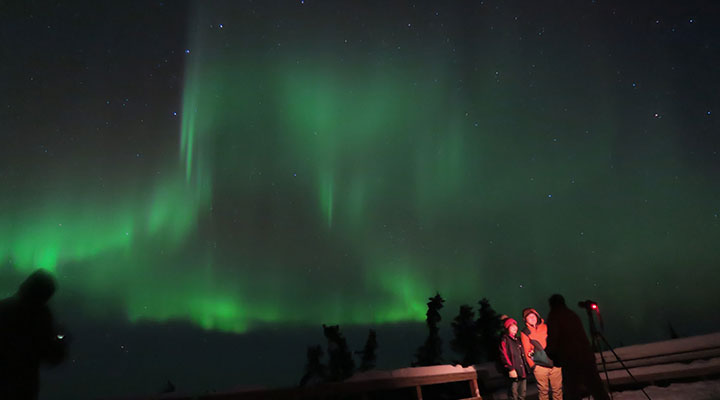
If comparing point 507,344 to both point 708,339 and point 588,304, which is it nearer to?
point 588,304

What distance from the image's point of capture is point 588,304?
5.76m

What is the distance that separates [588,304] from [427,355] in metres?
19.7

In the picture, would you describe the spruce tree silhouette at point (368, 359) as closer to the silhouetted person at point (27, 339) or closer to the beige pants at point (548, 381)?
the beige pants at point (548, 381)

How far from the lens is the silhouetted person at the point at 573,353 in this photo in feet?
17.6

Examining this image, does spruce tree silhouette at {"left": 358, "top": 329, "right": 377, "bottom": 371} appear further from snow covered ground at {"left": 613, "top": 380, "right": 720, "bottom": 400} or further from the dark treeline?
snow covered ground at {"left": 613, "top": 380, "right": 720, "bottom": 400}

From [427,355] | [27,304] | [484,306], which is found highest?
[27,304]

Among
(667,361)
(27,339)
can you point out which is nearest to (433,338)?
(667,361)

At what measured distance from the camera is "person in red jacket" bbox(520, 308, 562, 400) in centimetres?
637

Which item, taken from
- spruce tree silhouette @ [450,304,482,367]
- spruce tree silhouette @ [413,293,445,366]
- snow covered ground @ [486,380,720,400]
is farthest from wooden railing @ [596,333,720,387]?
spruce tree silhouette @ [450,304,482,367]

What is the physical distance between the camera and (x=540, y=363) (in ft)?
20.8

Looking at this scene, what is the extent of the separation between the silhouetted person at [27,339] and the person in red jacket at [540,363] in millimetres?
6463

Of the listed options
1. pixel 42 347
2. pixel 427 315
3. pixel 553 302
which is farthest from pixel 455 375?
pixel 427 315

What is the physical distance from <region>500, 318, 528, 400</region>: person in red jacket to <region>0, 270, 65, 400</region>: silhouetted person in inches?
254

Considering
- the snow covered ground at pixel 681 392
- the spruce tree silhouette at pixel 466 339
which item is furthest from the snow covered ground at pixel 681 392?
the spruce tree silhouette at pixel 466 339
